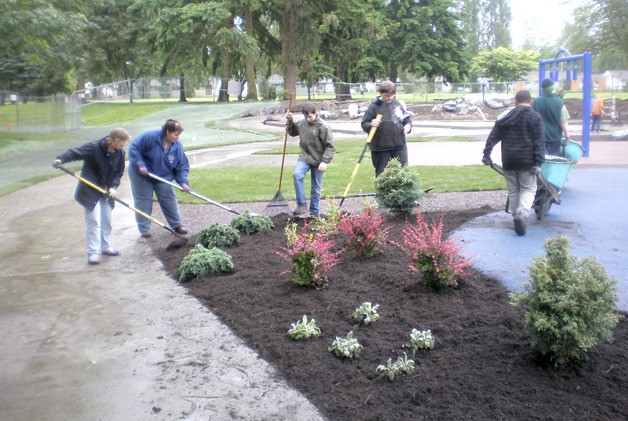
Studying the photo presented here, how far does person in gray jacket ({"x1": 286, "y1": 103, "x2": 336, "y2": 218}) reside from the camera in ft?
28.9

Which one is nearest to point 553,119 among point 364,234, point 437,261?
point 364,234

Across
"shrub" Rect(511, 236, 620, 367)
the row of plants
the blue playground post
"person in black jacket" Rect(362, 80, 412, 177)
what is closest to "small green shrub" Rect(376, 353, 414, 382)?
the row of plants

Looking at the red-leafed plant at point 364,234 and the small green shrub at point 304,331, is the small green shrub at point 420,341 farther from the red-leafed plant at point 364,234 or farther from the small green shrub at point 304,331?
the red-leafed plant at point 364,234

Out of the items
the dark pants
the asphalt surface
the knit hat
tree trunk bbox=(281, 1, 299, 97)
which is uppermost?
tree trunk bbox=(281, 1, 299, 97)

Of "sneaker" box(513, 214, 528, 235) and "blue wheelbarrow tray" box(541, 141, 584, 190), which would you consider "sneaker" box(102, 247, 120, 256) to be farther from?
"blue wheelbarrow tray" box(541, 141, 584, 190)

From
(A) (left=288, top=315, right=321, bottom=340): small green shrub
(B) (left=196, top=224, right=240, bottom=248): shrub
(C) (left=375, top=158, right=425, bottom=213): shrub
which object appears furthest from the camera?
(C) (left=375, top=158, right=425, bottom=213): shrub

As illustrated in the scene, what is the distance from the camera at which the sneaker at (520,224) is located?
7.75 meters

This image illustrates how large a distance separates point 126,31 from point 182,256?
43.6 meters

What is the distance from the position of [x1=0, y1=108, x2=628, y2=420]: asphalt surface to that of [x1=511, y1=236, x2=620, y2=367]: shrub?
138cm

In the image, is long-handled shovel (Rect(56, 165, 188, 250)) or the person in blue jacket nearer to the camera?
long-handled shovel (Rect(56, 165, 188, 250))

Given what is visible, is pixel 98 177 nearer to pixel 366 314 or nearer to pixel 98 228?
pixel 98 228

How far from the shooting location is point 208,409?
4.13 meters

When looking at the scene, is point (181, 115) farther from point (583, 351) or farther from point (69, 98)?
point (583, 351)

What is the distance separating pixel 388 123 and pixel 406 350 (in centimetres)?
486
